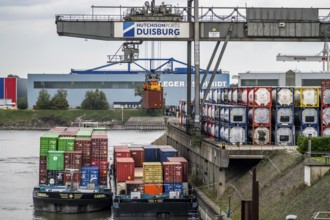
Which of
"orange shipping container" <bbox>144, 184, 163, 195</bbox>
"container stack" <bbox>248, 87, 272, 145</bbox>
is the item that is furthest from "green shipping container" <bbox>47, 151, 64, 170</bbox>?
"container stack" <bbox>248, 87, 272, 145</bbox>

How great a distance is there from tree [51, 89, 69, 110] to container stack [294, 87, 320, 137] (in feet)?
445

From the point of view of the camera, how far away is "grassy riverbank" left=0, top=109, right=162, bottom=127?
17825 centimetres

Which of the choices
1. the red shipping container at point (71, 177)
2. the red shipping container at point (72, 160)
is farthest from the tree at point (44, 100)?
the red shipping container at point (71, 177)

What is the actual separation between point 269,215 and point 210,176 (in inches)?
494

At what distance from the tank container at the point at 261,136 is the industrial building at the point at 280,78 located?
120ft

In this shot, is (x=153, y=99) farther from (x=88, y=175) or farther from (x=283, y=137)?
(x=283, y=137)

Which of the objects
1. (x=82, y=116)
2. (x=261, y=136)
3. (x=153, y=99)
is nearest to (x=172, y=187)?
(x=261, y=136)

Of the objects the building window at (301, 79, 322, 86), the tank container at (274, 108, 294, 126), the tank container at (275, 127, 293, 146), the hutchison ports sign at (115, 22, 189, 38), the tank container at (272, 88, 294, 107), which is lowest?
the tank container at (275, 127, 293, 146)

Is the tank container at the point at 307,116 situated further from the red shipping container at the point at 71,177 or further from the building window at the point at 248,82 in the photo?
the building window at the point at 248,82

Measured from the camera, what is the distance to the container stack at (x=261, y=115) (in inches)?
1848

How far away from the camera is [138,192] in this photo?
46.0 meters

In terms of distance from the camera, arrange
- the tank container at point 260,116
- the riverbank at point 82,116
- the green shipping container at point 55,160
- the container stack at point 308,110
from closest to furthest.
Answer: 1. the tank container at point 260,116
2. the container stack at point 308,110
3. the green shipping container at point 55,160
4. the riverbank at point 82,116

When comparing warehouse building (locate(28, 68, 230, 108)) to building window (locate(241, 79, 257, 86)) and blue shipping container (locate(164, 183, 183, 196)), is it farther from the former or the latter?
blue shipping container (locate(164, 183, 183, 196))

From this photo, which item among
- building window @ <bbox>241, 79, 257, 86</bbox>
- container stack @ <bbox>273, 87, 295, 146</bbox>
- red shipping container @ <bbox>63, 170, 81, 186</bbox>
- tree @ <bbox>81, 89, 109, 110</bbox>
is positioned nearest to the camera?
container stack @ <bbox>273, 87, 295, 146</bbox>
